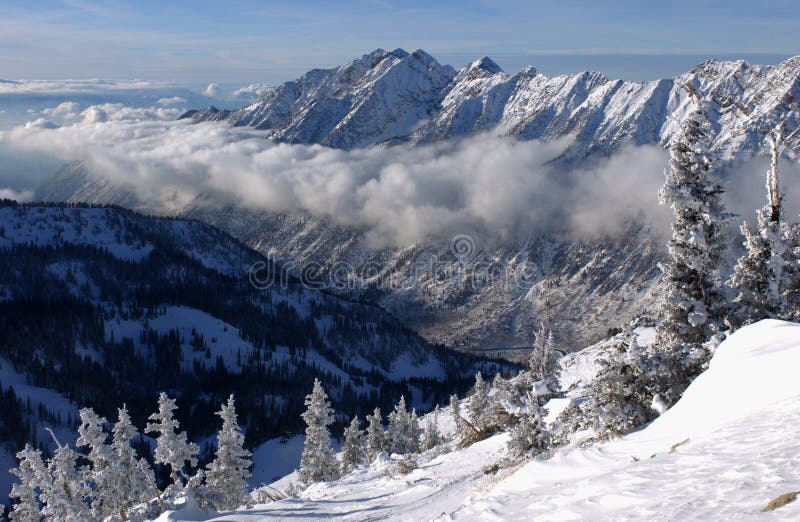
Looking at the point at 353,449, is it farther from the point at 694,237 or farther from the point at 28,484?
the point at 694,237

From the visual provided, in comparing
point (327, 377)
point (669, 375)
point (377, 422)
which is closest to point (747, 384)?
point (669, 375)

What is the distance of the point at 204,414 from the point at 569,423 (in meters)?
145

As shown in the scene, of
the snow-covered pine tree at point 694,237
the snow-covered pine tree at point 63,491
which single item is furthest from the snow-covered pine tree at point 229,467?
the snow-covered pine tree at point 694,237

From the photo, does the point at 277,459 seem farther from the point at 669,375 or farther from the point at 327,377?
the point at 669,375

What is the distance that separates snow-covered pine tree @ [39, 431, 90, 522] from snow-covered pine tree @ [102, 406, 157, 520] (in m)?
2.06

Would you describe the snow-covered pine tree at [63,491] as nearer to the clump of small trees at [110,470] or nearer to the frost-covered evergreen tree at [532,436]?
the clump of small trees at [110,470]

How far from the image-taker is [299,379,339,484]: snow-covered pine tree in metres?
61.7

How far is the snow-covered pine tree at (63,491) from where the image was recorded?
40469 millimetres

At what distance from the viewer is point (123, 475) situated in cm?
4406

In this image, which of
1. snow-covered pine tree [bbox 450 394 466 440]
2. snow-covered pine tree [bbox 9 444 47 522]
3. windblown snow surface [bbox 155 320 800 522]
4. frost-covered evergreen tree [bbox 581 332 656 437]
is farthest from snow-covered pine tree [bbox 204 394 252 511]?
frost-covered evergreen tree [bbox 581 332 656 437]

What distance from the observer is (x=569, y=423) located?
22547mm

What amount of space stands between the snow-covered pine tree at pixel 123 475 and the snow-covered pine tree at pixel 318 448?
63.4ft

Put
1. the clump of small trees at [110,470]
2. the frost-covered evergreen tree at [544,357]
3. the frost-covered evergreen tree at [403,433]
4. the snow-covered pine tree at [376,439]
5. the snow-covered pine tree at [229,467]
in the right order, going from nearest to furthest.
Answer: the clump of small trees at [110,470], the snow-covered pine tree at [229,467], the snow-covered pine tree at [376,439], the frost-covered evergreen tree at [403,433], the frost-covered evergreen tree at [544,357]

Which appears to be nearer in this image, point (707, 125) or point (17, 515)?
point (707, 125)
